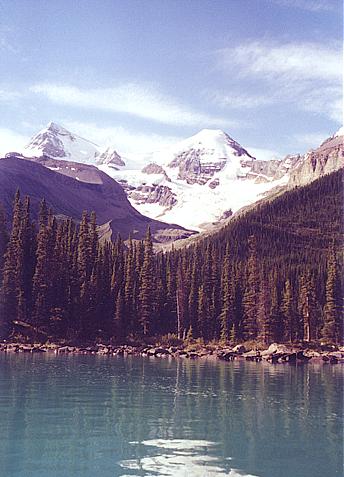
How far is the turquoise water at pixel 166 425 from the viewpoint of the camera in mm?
23203

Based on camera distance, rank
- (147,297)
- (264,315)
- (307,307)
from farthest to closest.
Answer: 1. (307,307)
2. (147,297)
3. (264,315)

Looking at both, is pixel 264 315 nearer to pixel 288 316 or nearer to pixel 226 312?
pixel 288 316

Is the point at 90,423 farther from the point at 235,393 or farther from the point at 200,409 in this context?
the point at 235,393

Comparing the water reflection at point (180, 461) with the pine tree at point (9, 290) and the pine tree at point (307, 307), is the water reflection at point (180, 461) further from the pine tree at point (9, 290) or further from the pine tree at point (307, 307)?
the pine tree at point (307, 307)

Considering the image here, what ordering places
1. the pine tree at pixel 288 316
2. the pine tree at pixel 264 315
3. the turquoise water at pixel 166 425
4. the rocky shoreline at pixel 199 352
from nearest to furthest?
the turquoise water at pixel 166 425 < the rocky shoreline at pixel 199 352 < the pine tree at pixel 264 315 < the pine tree at pixel 288 316

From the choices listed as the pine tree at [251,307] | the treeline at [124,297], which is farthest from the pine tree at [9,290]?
the pine tree at [251,307]

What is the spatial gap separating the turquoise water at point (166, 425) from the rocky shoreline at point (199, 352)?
27.3m

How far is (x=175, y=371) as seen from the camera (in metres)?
62.6

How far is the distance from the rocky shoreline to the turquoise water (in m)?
27.3

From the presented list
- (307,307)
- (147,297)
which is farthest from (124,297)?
(307,307)

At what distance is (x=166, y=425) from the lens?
31.0 m

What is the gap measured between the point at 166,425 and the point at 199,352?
61.1 metres

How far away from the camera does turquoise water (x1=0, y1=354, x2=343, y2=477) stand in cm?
2320

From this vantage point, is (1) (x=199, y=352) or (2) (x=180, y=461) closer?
(2) (x=180, y=461)
